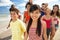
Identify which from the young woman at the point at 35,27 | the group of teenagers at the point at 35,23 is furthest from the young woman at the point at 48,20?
the young woman at the point at 35,27

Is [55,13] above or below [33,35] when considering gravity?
above

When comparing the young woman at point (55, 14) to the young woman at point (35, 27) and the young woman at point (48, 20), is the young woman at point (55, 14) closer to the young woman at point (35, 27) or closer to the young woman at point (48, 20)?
the young woman at point (48, 20)

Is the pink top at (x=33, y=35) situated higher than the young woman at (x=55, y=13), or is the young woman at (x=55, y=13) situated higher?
the young woman at (x=55, y=13)

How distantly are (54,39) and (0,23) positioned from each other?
0.67 meters

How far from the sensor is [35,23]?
1.72m

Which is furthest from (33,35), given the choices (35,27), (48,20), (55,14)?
(55,14)

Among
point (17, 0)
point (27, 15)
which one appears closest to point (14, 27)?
point (27, 15)

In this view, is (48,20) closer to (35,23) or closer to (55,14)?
(55,14)

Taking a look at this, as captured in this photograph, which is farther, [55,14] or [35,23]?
[55,14]

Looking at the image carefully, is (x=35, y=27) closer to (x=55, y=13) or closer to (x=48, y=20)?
(x=48, y=20)

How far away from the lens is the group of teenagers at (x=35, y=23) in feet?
5.52

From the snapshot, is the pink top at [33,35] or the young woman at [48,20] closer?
the pink top at [33,35]

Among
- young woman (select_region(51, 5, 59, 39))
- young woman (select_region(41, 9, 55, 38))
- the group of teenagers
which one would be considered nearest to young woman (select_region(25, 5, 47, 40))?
the group of teenagers

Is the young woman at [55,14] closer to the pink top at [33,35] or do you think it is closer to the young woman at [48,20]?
the young woman at [48,20]
